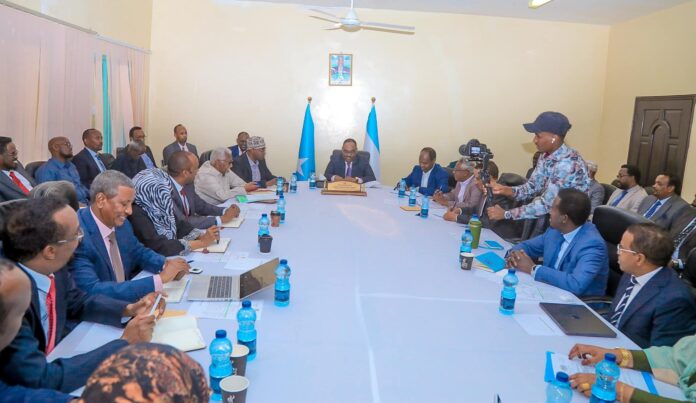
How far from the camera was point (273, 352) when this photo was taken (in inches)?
69.3

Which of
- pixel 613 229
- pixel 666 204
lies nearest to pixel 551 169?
pixel 613 229

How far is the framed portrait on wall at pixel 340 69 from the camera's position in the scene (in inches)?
306

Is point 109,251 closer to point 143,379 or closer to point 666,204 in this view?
point 143,379

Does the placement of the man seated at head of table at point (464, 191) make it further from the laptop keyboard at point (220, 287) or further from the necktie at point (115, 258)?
the necktie at point (115, 258)

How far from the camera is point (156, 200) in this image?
3.08 metres

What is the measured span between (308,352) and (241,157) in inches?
191

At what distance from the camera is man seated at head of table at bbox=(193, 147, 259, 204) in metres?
4.82

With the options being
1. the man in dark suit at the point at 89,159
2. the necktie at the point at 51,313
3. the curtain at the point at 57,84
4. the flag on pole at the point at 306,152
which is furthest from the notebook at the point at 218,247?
the flag on pole at the point at 306,152

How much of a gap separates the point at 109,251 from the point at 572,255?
95.2 inches

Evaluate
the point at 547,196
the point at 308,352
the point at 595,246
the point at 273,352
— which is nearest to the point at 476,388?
the point at 308,352

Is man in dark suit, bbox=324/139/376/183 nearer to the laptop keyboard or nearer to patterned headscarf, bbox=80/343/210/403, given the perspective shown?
the laptop keyboard

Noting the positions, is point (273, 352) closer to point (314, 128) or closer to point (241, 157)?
point (241, 157)

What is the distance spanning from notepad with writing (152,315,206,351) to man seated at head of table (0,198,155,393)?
70 millimetres

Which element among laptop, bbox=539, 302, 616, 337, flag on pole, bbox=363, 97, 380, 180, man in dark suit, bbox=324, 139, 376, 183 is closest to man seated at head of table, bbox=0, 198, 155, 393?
laptop, bbox=539, 302, 616, 337
